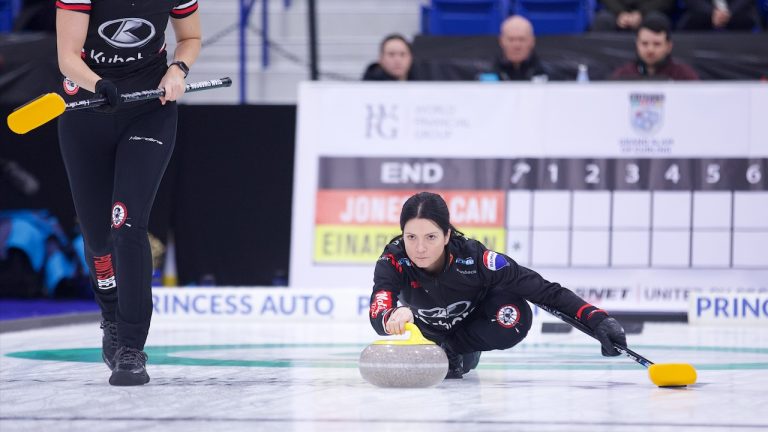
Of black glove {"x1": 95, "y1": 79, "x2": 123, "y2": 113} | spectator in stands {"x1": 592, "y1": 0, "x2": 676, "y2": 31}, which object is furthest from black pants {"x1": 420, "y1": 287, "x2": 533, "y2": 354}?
spectator in stands {"x1": 592, "y1": 0, "x2": 676, "y2": 31}

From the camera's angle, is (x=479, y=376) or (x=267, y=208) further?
(x=267, y=208)

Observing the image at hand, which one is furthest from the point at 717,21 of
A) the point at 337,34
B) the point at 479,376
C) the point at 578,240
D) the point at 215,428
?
the point at 215,428

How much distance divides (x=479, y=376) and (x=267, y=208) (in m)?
5.17

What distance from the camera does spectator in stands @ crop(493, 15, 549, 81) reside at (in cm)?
838

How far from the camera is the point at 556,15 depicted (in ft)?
33.3

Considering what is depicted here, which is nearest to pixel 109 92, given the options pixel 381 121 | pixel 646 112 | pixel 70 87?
pixel 70 87

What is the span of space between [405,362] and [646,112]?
171 inches

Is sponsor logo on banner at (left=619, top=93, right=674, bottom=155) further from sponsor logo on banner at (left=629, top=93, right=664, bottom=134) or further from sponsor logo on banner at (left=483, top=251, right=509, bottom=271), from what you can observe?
sponsor logo on banner at (left=483, top=251, right=509, bottom=271)

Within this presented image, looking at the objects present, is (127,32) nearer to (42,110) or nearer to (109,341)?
(42,110)

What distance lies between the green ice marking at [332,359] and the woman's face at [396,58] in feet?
9.43

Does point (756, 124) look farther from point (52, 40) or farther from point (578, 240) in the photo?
point (52, 40)

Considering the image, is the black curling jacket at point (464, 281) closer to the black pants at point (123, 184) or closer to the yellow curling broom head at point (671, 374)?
the yellow curling broom head at point (671, 374)

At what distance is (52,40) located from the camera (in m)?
9.54

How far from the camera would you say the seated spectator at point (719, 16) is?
31.4ft
